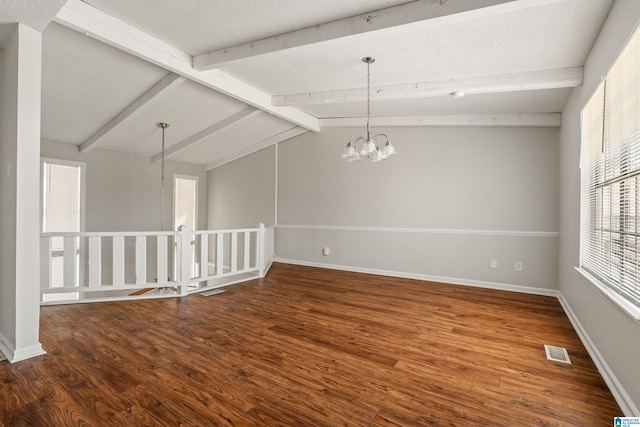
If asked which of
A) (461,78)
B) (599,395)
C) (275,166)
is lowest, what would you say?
(599,395)

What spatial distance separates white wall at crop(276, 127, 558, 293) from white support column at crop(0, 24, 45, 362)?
4.23 meters

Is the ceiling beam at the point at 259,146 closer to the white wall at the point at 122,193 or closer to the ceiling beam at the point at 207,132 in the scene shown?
the white wall at the point at 122,193

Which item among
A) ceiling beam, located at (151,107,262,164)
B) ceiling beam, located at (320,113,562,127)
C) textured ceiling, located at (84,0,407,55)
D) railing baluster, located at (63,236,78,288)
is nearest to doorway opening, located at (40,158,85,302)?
ceiling beam, located at (151,107,262,164)

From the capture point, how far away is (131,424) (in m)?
1.60

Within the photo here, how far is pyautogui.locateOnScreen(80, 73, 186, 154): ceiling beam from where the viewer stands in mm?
3604

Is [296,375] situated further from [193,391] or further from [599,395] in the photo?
[599,395]

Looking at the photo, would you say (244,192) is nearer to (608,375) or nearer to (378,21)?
(378,21)

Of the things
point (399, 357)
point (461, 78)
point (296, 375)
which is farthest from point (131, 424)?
point (461, 78)

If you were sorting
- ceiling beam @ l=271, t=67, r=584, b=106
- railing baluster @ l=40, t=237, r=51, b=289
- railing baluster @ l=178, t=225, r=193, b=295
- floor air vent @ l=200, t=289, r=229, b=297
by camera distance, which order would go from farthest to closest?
floor air vent @ l=200, t=289, r=229, b=297 → railing baluster @ l=178, t=225, r=193, b=295 → railing baluster @ l=40, t=237, r=51, b=289 → ceiling beam @ l=271, t=67, r=584, b=106

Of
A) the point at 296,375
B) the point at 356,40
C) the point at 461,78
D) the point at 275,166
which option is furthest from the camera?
the point at 275,166

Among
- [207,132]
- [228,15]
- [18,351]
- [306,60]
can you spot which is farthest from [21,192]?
[207,132]

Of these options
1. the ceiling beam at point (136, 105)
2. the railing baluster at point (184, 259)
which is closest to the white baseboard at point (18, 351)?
the railing baluster at point (184, 259)

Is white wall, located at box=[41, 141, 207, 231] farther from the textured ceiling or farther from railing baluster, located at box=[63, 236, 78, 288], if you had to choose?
the textured ceiling

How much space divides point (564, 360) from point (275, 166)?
5356 mm
